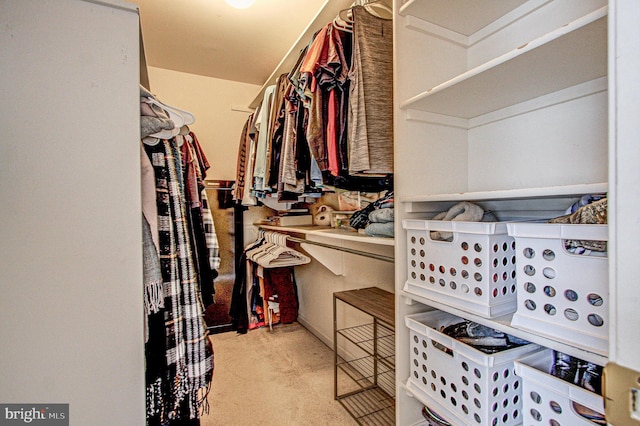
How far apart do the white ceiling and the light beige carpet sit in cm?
256

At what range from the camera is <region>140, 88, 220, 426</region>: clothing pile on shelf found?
99 centimetres

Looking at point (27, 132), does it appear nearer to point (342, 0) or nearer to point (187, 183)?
point (187, 183)

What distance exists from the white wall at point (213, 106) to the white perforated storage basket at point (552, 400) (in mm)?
3053

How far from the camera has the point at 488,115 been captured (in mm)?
1264

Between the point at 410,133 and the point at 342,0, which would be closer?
the point at 410,133

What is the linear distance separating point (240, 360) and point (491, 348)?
196cm

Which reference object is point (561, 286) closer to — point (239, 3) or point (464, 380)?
point (464, 380)

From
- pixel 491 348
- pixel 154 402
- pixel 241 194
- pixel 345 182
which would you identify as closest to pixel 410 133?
pixel 345 182

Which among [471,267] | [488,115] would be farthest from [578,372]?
[488,115]

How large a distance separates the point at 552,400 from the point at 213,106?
3.37 metres

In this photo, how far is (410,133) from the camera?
1181 millimetres

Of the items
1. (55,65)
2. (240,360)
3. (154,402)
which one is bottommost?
(240,360)

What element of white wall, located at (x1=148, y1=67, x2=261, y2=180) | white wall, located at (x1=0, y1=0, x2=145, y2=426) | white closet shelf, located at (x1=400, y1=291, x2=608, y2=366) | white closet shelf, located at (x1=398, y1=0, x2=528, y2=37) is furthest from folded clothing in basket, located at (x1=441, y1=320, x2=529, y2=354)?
white wall, located at (x1=148, y1=67, x2=261, y2=180)

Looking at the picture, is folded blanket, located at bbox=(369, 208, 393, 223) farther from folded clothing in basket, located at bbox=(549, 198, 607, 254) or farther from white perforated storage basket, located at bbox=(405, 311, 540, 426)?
folded clothing in basket, located at bbox=(549, 198, 607, 254)
